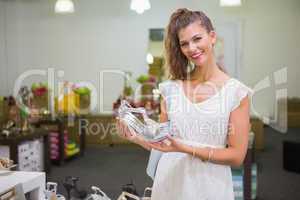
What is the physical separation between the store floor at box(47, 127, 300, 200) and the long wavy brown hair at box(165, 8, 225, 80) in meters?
1.99

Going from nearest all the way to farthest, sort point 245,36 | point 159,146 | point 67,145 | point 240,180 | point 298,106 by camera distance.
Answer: point 159,146 → point 240,180 → point 298,106 → point 245,36 → point 67,145

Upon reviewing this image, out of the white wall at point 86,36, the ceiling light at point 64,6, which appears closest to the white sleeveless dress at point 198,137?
the white wall at point 86,36

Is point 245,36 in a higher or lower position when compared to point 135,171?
higher

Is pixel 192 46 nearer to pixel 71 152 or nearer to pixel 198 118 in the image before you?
pixel 198 118

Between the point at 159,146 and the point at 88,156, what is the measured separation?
3.17 m

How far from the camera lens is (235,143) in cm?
98

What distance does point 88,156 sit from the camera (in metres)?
4.00

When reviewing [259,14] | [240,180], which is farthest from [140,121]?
[259,14]

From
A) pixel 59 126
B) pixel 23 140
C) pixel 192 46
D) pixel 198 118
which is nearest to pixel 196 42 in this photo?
pixel 192 46

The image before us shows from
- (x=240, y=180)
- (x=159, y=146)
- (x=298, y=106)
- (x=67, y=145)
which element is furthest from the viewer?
(x=67, y=145)

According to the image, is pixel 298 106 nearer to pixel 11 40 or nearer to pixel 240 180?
pixel 240 180

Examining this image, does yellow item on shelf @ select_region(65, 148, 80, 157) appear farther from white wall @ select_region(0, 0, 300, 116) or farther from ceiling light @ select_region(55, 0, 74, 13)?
ceiling light @ select_region(55, 0, 74, 13)

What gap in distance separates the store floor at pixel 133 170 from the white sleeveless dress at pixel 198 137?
1.90 metres

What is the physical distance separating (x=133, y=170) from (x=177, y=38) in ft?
8.92
